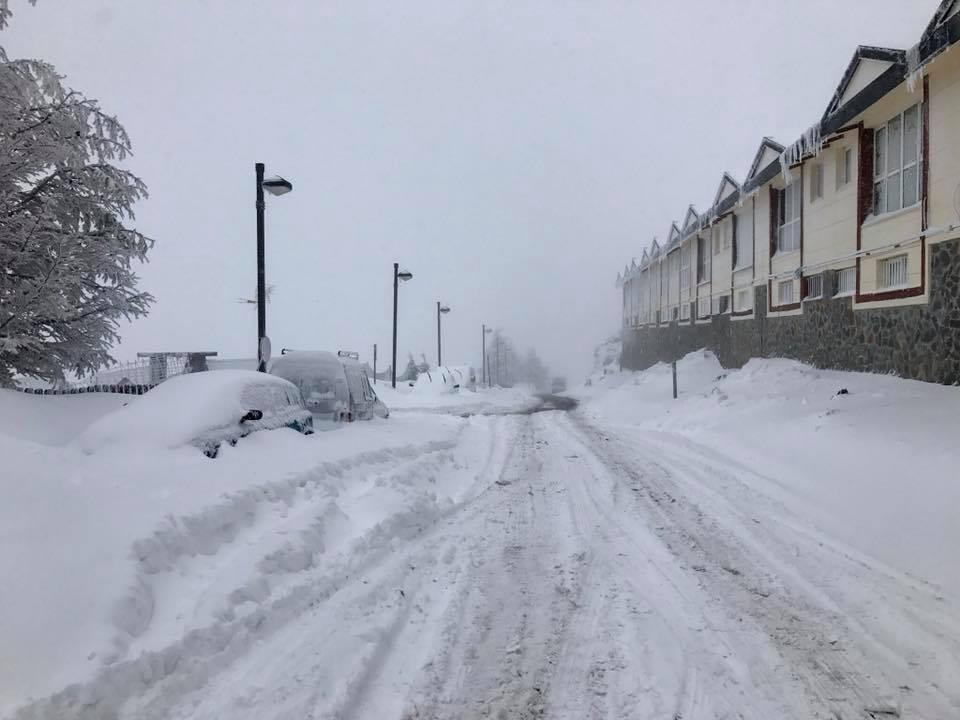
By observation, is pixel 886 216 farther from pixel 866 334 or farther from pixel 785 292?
pixel 785 292

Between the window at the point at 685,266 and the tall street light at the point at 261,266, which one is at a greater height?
the window at the point at 685,266

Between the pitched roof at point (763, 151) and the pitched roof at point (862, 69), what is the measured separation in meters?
4.56

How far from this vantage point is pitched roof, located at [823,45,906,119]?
11.7 m

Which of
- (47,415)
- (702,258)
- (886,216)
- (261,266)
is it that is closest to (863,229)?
(886,216)

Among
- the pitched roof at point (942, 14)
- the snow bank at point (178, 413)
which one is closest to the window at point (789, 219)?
the pitched roof at point (942, 14)

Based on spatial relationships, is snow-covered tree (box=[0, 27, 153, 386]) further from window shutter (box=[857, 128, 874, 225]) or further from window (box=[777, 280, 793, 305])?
window (box=[777, 280, 793, 305])

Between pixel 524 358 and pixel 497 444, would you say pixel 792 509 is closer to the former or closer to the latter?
pixel 497 444

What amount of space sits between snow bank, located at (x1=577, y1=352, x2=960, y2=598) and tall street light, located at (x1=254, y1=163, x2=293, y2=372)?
365 inches

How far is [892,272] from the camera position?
491 inches

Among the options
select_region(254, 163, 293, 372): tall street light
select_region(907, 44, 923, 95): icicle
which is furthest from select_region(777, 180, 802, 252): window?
select_region(254, 163, 293, 372): tall street light

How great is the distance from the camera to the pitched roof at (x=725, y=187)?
22.7 m

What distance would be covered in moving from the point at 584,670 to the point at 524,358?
4796 inches

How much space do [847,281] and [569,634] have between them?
13.8m

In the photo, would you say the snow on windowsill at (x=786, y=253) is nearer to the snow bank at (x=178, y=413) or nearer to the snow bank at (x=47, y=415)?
the snow bank at (x=178, y=413)
